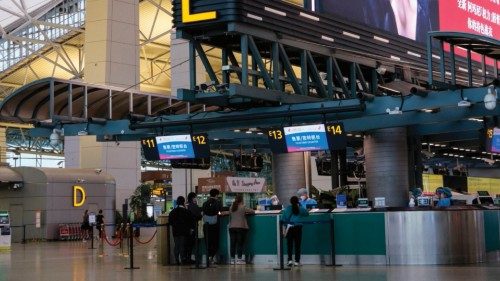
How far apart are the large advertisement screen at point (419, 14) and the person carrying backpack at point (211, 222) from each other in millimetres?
6920

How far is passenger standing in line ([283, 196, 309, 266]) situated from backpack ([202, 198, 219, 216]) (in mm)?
1766

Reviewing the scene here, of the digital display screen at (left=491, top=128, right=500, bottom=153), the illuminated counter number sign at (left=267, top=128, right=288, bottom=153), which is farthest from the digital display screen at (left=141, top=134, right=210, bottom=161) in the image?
the digital display screen at (left=491, top=128, right=500, bottom=153)

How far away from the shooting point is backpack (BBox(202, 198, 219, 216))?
1720cm

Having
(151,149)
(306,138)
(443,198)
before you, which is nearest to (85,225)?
(151,149)

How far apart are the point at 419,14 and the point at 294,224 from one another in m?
13.0

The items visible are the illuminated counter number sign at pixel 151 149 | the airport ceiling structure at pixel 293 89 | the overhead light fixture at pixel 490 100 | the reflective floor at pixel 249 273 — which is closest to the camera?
the reflective floor at pixel 249 273

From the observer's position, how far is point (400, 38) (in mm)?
24953

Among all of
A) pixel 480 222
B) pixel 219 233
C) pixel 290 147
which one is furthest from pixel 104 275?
pixel 480 222

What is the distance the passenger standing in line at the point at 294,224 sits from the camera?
16109 mm

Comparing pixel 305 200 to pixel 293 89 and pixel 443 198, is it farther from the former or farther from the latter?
pixel 293 89

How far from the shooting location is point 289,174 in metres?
26.0

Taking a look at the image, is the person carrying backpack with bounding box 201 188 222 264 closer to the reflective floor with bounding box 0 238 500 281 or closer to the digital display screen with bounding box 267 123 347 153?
the reflective floor with bounding box 0 238 500 281

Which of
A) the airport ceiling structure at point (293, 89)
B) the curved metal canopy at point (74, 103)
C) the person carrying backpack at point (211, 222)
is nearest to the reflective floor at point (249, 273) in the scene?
the person carrying backpack at point (211, 222)

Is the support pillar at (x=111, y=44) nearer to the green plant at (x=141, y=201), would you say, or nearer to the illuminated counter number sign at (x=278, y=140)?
the green plant at (x=141, y=201)
